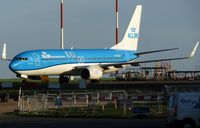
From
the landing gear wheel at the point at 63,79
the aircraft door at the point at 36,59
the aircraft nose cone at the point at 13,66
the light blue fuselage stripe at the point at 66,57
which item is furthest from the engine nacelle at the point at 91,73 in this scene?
the aircraft nose cone at the point at 13,66

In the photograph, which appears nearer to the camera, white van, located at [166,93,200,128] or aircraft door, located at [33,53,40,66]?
white van, located at [166,93,200,128]

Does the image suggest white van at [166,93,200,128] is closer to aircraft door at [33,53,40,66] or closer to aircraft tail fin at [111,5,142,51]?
aircraft door at [33,53,40,66]

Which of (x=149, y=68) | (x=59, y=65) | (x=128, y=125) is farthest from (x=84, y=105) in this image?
(x=149, y=68)

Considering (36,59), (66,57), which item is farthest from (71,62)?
(36,59)

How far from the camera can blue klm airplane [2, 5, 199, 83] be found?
81.5 m

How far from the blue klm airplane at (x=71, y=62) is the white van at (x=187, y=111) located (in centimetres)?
5011

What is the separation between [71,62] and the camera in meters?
85.2

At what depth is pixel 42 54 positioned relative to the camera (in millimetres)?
82812

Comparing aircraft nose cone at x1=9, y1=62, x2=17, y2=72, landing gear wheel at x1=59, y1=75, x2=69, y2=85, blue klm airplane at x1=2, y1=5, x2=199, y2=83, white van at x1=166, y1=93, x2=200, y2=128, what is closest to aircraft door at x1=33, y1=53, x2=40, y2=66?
blue klm airplane at x1=2, y1=5, x2=199, y2=83

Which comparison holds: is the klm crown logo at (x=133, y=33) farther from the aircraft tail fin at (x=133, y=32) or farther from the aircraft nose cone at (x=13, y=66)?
the aircraft nose cone at (x=13, y=66)

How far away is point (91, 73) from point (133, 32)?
757 inches

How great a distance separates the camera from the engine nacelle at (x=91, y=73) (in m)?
83.1

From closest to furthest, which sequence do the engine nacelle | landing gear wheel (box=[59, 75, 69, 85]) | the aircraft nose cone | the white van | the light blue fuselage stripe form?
the white van → the aircraft nose cone → the light blue fuselage stripe → the engine nacelle → landing gear wheel (box=[59, 75, 69, 85])

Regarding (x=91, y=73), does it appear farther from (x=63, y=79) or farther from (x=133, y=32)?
(x=133, y=32)
